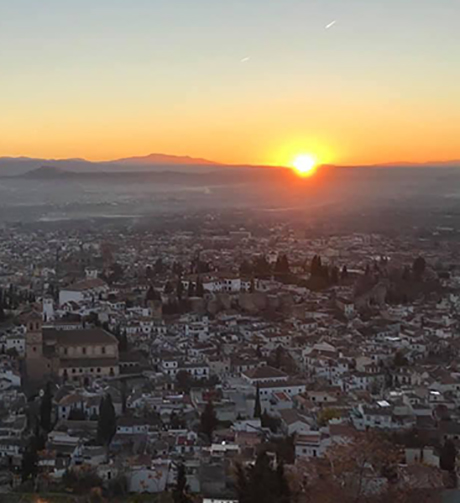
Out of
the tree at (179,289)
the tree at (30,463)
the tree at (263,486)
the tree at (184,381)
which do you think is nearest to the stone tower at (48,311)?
the tree at (179,289)

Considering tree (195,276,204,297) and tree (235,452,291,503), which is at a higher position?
tree (235,452,291,503)

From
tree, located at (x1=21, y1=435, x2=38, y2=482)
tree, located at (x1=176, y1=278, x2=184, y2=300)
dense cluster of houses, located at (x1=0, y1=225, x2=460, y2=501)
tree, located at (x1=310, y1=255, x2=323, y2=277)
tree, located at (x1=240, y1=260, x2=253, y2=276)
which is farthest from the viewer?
tree, located at (x1=240, y1=260, x2=253, y2=276)

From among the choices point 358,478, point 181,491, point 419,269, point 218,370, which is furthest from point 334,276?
point 358,478

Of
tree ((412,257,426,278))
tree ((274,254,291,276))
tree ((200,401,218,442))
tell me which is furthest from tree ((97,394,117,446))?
tree ((412,257,426,278))

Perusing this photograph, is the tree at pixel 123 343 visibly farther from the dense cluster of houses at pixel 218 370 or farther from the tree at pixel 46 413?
the tree at pixel 46 413

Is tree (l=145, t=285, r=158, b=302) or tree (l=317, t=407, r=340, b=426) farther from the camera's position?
tree (l=145, t=285, r=158, b=302)

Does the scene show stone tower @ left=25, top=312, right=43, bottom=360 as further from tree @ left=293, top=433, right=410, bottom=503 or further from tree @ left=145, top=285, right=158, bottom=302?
tree @ left=293, top=433, right=410, bottom=503

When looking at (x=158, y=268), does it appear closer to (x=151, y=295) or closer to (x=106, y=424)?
(x=151, y=295)

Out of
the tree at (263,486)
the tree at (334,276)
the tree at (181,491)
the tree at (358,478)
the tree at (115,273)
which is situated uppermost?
the tree at (358,478)
